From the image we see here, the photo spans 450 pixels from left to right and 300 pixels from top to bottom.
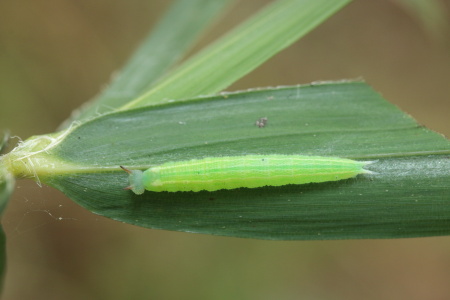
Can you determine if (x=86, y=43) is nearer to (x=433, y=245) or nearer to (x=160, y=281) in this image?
(x=160, y=281)

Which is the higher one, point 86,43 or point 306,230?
point 86,43

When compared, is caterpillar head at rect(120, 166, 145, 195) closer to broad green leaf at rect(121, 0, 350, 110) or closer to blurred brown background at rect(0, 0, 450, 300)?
broad green leaf at rect(121, 0, 350, 110)

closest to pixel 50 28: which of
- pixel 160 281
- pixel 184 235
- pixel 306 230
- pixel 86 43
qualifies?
pixel 86 43

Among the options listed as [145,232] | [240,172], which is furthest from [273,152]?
[145,232]

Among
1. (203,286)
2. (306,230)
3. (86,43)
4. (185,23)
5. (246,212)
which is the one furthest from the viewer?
(86,43)

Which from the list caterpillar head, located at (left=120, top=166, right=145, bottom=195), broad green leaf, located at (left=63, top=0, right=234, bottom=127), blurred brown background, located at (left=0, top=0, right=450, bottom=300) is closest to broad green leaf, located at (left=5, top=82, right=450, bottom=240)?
caterpillar head, located at (left=120, top=166, right=145, bottom=195)

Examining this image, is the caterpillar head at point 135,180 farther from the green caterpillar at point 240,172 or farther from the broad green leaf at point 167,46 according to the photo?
the broad green leaf at point 167,46

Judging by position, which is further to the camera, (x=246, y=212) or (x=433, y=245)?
(x=433, y=245)
